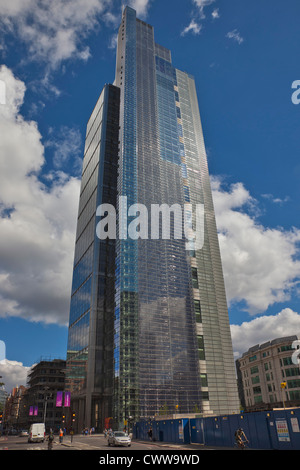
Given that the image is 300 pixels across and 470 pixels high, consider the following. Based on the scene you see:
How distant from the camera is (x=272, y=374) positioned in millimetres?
103438

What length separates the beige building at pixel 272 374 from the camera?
95188 millimetres

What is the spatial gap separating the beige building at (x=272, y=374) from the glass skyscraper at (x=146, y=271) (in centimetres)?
1126

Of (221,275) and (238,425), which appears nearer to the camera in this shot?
(238,425)

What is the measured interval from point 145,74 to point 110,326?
3624 inches

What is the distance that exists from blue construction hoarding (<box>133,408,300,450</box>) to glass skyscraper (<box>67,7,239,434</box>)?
4987cm

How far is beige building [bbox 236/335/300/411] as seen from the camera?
95188mm

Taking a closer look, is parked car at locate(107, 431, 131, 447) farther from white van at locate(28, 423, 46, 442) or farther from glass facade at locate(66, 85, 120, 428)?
glass facade at locate(66, 85, 120, 428)

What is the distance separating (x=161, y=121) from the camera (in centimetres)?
12500

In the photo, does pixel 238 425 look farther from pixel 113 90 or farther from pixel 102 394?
pixel 113 90

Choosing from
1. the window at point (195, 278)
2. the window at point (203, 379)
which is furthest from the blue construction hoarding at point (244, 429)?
the window at point (195, 278)

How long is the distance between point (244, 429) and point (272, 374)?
87.2 meters

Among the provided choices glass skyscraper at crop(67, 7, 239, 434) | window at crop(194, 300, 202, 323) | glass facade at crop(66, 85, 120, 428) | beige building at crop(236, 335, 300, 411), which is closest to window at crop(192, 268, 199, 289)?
glass skyscraper at crop(67, 7, 239, 434)

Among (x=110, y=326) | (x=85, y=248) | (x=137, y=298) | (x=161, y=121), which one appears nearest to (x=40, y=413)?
(x=110, y=326)

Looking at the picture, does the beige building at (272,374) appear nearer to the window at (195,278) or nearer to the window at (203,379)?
the window at (203,379)
